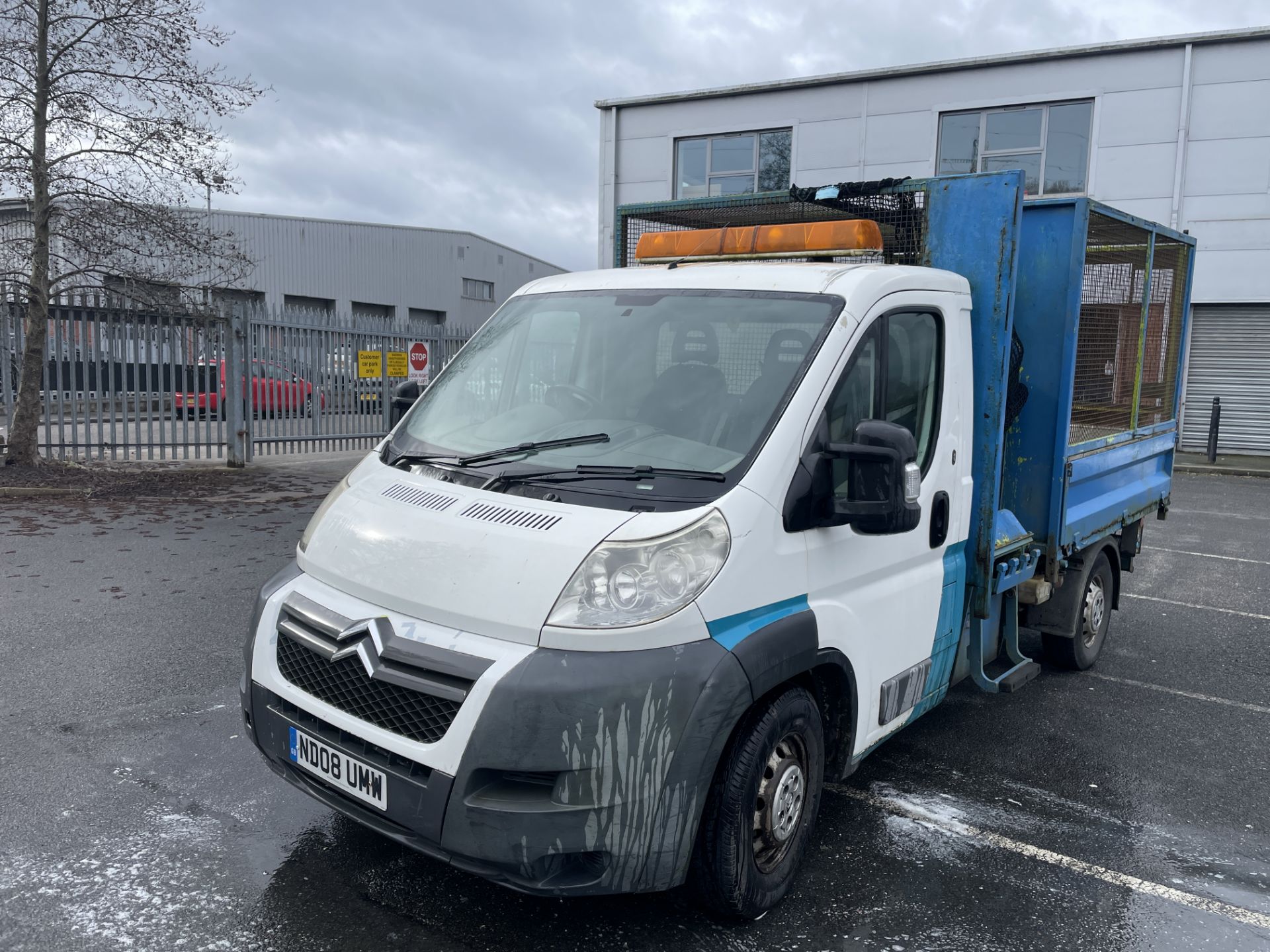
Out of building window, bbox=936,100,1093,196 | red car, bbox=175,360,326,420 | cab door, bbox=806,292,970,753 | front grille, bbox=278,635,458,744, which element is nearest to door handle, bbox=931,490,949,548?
cab door, bbox=806,292,970,753

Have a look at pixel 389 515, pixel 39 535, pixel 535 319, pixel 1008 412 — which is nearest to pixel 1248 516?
pixel 1008 412

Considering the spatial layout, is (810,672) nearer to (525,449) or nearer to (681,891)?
(681,891)

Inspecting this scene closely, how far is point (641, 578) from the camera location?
2.72m

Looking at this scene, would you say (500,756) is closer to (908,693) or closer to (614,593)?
(614,593)

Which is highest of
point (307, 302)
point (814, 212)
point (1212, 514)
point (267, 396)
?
point (307, 302)

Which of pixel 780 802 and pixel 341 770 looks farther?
pixel 780 802

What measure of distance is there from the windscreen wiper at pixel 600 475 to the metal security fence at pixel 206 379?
12.6 metres

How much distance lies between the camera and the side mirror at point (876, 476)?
117 inches

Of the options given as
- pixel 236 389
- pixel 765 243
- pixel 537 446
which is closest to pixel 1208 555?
pixel 765 243

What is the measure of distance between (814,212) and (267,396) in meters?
12.7

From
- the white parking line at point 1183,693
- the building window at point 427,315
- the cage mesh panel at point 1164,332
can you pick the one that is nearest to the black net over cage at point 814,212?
the cage mesh panel at point 1164,332

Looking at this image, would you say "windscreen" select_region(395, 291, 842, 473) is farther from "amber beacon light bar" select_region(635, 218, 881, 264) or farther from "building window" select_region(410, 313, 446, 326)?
"building window" select_region(410, 313, 446, 326)

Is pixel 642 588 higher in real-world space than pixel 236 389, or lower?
lower

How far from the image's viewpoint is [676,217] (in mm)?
5355
